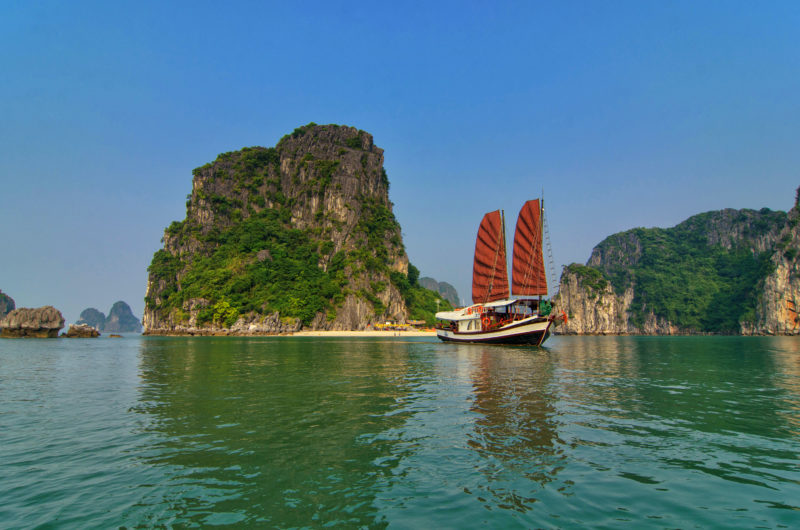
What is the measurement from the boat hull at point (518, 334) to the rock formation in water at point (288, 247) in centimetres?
5803

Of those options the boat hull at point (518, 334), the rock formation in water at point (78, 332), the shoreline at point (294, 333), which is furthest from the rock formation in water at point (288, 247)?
the boat hull at point (518, 334)

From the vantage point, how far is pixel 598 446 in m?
8.34

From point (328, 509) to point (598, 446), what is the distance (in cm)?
575

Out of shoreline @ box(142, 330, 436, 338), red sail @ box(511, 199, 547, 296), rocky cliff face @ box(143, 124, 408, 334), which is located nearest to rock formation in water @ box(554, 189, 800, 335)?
shoreline @ box(142, 330, 436, 338)

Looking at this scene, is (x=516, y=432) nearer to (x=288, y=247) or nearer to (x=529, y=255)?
(x=529, y=255)

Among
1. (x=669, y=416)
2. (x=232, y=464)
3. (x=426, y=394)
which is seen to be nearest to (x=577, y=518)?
(x=232, y=464)

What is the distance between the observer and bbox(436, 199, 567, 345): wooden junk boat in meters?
44.8

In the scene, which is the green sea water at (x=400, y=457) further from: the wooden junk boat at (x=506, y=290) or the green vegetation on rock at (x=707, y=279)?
the green vegetation on rock at (x=707, y=279)

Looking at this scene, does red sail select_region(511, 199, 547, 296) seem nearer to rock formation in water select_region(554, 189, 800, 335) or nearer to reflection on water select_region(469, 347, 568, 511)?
reflection on water select_region(469, 347, 568, 511)

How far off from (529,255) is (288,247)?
83895 millimetres

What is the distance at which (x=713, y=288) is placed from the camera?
17288cm

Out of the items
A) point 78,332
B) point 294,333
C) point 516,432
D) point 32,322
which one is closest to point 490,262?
point 516,432

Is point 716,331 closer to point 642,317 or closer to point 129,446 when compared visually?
point 642,317

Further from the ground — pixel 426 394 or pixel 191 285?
pixel 191 285
